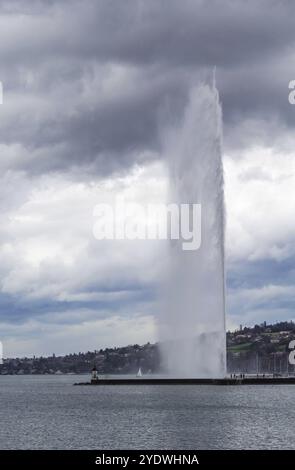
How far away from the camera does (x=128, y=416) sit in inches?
3022

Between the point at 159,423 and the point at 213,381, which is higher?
the point at 213,381

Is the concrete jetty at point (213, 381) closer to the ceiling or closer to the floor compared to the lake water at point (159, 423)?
closer to the ceiling

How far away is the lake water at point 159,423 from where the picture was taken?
2195 inches

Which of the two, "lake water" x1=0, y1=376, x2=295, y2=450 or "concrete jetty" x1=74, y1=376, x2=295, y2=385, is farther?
"concrete jetty" x1=74, y1=376, x2=295, y2=385

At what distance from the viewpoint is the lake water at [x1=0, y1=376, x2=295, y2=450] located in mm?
55750

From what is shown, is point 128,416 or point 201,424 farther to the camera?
point 128,416

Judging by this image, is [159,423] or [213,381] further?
[213,381]

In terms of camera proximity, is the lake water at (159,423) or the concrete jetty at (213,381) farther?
the concrete jetty at (213,381)

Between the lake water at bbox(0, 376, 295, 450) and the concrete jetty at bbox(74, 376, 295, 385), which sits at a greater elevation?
the concrete jetty at bbox(74, 376, 295, 385)

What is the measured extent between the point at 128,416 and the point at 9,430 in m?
13.9

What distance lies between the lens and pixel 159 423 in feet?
224
